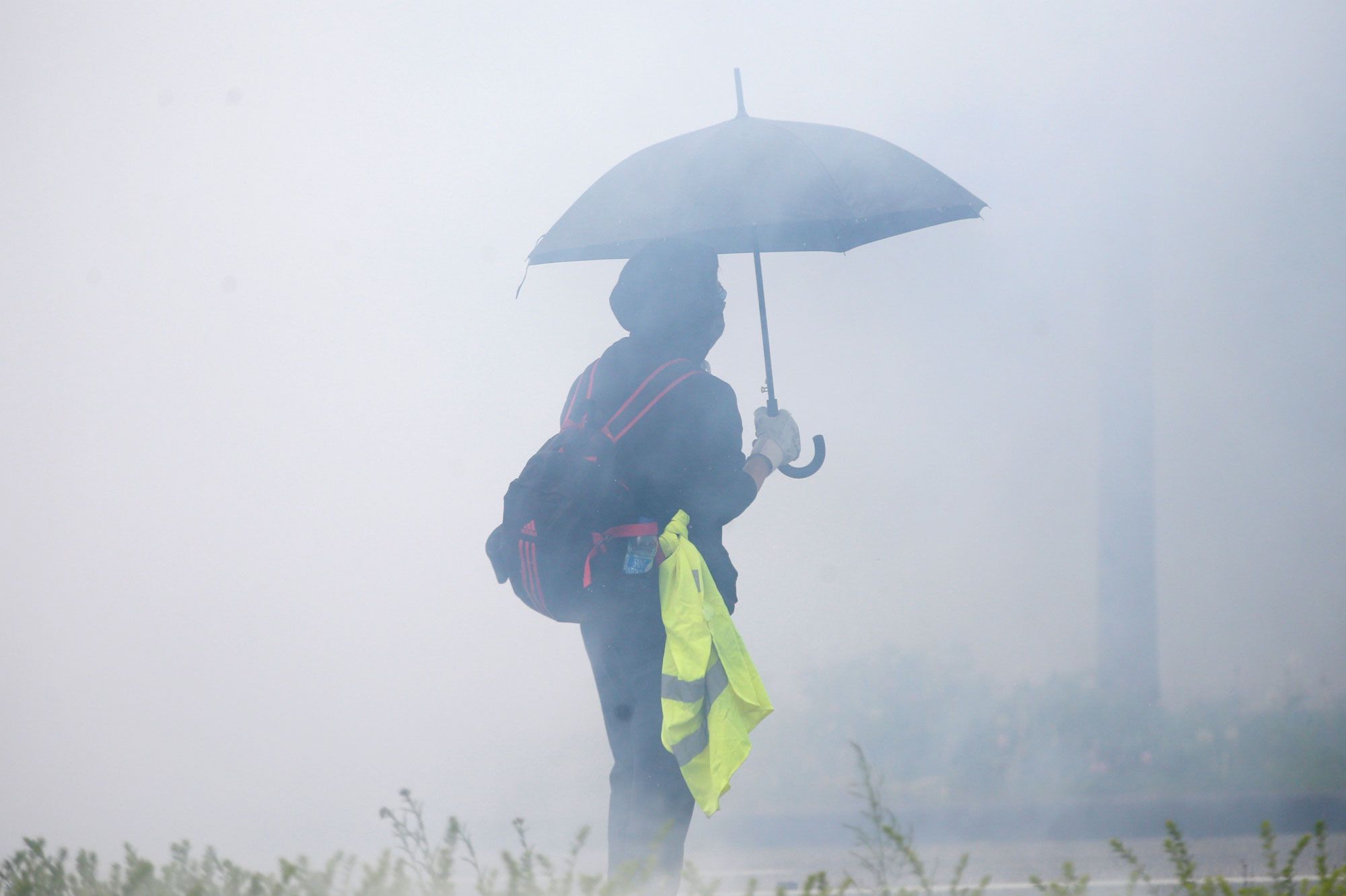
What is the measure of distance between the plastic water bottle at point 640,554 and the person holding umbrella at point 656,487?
0.02 metres

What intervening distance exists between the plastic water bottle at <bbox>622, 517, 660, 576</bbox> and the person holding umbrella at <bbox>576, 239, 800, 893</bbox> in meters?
0.02

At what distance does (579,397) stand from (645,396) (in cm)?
16

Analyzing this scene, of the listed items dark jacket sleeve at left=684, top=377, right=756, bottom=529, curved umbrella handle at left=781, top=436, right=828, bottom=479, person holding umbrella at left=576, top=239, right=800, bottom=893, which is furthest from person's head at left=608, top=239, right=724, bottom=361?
curved umbrella handle at left=781, top=436, right=828, bottom=479

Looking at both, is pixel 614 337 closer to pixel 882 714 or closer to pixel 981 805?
pixel 882 714

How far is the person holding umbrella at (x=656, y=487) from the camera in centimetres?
240

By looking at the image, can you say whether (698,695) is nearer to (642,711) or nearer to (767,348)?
(642,711)

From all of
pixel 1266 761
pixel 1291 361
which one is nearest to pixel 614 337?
pixel 1291 361

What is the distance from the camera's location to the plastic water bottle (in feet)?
7.78

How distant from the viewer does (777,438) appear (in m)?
2.81

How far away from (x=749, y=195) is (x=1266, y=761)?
3.12 m

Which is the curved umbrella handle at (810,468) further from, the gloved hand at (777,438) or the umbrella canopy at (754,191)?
the umbrella canopy at (754,191)

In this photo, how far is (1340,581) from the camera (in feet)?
14.6

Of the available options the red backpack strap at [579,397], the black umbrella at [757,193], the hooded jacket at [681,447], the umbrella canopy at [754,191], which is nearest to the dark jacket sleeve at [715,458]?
the hooded jacket at [681,447]

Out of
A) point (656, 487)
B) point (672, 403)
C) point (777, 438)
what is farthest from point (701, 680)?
point (777, 438)
